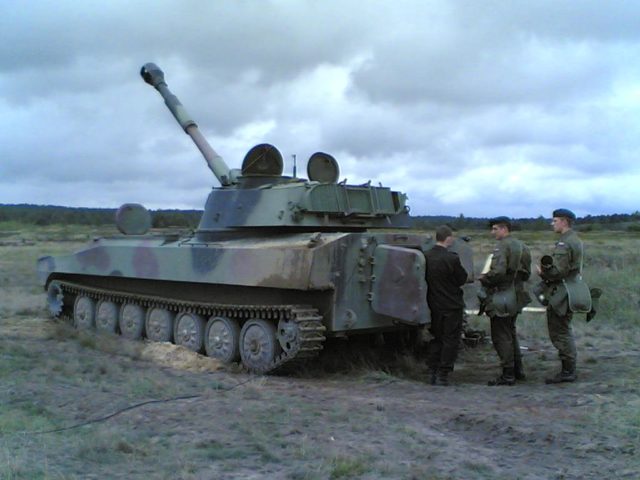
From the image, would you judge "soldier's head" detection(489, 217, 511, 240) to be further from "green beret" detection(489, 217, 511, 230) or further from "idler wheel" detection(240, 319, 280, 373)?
"idler wheel" detection(240, 319, 280, 373)

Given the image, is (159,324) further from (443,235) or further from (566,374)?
(566,374)

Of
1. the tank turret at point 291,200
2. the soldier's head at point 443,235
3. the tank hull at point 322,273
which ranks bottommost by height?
the tank hull at point 322,273

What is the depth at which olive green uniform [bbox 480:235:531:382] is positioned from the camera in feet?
29.4

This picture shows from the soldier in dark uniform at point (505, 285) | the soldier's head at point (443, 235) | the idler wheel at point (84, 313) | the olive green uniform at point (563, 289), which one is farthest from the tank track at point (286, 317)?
the olive green uniform at point (563, 289)

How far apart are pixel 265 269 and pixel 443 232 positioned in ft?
7.57

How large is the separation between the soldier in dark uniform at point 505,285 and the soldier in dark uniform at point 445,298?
417 mm

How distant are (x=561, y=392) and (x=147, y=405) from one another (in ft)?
14.3

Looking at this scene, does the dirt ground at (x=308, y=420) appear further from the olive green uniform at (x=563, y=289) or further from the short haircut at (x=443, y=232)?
the short haircut at (x=443, y=232)

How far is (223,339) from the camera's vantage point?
10.8 m

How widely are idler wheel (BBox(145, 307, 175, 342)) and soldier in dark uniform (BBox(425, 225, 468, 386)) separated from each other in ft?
14.5

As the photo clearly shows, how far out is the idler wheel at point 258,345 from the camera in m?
10.0

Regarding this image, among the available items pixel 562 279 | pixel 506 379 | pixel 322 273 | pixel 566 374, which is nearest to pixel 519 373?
pixel 506 379

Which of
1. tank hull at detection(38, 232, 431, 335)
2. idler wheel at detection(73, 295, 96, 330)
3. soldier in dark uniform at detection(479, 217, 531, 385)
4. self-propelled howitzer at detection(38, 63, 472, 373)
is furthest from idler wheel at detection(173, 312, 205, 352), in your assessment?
soldier in dark uniform at detection(479, 217, 531, 385)

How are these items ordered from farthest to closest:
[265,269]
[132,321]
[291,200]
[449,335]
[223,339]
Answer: [132,321], [223,339], [291,200], [265,269], [449,335]
